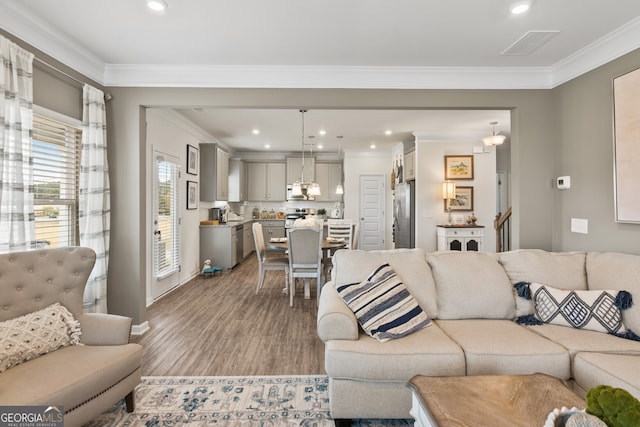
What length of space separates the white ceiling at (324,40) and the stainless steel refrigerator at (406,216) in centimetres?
309

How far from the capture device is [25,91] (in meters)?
2.26

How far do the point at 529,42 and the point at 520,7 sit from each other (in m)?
0.64

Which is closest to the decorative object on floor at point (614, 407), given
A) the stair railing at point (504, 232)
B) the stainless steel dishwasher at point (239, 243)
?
the stair railing at point (504, 232)

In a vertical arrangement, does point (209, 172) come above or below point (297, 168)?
below

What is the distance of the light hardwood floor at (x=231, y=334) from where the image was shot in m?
2.60

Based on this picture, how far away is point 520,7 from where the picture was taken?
2.27 m

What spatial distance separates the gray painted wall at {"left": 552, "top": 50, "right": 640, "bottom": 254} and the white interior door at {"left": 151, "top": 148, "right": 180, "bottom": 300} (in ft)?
15.9

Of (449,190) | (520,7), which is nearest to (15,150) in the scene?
(520,7)

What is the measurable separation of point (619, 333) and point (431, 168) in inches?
173

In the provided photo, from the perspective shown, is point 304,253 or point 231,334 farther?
point 304,253

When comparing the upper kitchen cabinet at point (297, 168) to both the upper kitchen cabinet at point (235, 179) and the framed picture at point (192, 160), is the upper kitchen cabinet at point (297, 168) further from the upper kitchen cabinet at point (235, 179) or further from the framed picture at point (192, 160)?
the framed picture at point (192, 160)

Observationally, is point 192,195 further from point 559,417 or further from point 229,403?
point 559,417

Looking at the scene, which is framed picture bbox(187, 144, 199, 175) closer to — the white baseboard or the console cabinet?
the white baseboard

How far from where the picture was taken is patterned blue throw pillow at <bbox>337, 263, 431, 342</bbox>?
6.59 ft
